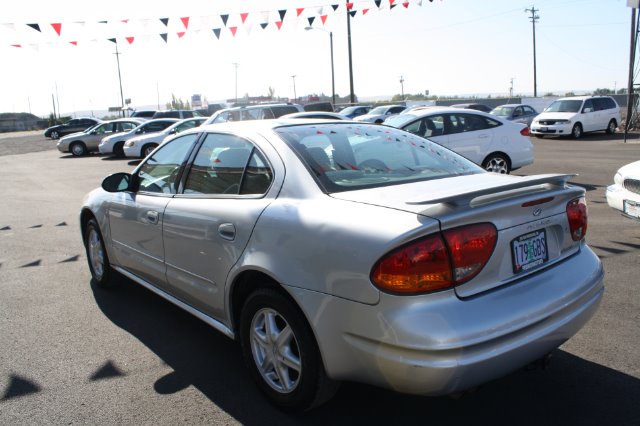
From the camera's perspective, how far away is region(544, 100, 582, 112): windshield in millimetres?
23241

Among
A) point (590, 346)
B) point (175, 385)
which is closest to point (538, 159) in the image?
point (590, 346)

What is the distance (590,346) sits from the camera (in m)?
3.64

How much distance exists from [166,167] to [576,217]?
293 cm

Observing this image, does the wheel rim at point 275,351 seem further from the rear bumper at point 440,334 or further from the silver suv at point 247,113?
the silver suv at point 247,113

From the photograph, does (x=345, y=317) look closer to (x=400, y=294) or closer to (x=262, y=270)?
(x=400, y=294)

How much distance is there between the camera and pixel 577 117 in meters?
22.7

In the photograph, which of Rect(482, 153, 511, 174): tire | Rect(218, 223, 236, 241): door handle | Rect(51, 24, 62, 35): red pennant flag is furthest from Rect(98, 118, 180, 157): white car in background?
Rect(218, 223, 236, 241): door handle

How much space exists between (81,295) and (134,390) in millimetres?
2214

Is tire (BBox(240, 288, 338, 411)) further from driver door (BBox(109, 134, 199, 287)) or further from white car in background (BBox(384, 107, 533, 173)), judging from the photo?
white car in background (BBox(384, 107, 533, 173))

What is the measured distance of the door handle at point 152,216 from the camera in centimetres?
398

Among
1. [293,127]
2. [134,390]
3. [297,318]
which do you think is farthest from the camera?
[293,127]

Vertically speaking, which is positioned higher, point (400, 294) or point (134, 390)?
point (400, 294)

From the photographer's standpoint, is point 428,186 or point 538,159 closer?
point 428,186

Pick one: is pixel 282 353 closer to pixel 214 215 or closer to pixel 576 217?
pixel 214 215
